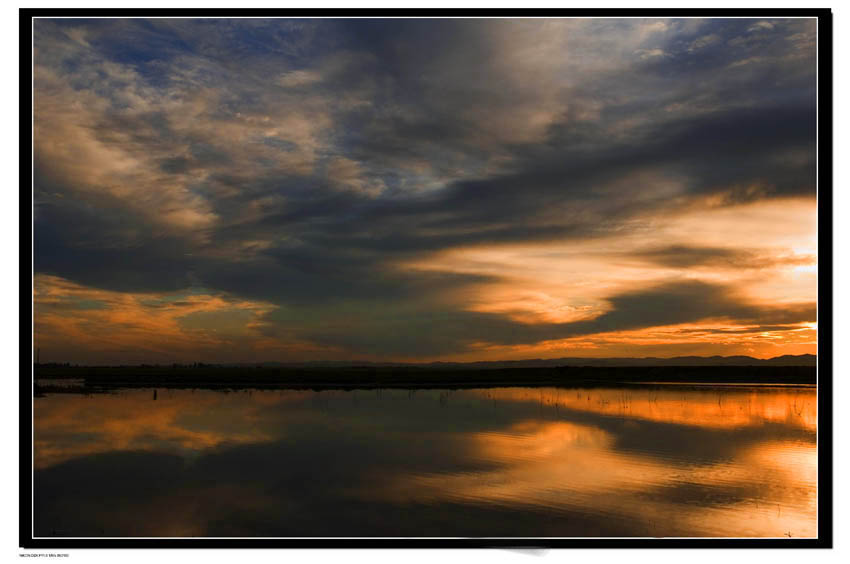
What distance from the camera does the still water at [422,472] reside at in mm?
6094

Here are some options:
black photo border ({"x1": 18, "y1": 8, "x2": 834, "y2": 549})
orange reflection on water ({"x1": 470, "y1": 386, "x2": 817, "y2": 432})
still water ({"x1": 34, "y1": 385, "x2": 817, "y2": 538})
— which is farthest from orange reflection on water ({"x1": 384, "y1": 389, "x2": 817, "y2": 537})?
black photo border ({"x1": 18, "y1": 8, "x2": 834, "y2": 549})

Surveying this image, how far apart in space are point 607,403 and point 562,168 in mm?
9660

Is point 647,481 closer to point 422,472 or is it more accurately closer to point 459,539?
point 422,472

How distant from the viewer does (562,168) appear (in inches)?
307

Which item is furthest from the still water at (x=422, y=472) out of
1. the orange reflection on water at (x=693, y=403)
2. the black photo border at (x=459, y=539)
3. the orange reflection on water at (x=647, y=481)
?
the black photo border at (x=459, y=539)

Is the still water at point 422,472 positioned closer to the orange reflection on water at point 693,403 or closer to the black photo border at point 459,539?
the orange reflection on water at point 693,403

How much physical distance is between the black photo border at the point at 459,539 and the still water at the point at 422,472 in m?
0.67

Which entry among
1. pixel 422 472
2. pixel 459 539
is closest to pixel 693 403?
pixel 422 472

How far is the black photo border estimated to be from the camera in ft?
14.5

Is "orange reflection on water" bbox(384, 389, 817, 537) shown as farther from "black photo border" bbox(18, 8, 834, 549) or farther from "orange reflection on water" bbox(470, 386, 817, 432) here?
"black photo border" bbox(18, 8, 834, 549)

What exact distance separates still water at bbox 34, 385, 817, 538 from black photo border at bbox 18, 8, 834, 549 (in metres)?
0.67

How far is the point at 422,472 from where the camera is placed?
8008 mm

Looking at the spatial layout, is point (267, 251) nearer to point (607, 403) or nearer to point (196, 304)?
point (196, 304)
